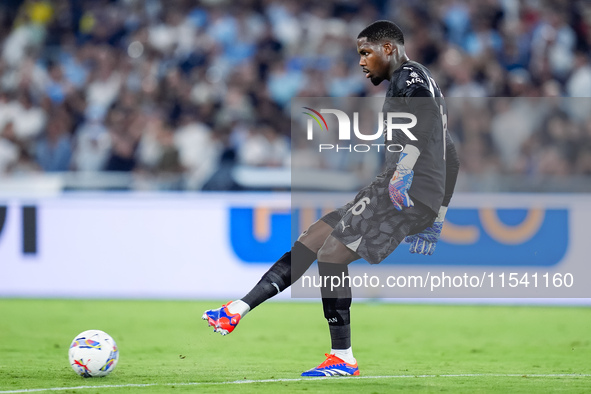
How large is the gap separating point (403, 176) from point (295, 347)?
2.94 metres

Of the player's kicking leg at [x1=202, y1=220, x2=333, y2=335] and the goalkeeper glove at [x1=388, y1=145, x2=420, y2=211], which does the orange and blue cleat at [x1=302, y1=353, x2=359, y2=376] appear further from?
the goalkeeper glove at [x1=388, y1=145, x2=420, y2=211]

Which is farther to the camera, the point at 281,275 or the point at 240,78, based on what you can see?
the point at 240,78

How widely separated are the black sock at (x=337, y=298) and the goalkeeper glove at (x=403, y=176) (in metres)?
0.57

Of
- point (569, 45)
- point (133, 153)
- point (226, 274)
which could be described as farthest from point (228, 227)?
point (569, 45)

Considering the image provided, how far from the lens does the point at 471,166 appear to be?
11.6 metres

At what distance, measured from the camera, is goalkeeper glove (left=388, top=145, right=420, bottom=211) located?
5.67 m

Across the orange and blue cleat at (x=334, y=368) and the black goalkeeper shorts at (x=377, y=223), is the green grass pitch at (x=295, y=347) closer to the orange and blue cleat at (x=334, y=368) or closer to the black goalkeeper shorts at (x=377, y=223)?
the orange and blue cleat at (x=334, y=368)

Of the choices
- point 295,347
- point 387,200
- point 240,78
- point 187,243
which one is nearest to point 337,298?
point 387,200

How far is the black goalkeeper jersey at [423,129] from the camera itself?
5.62m

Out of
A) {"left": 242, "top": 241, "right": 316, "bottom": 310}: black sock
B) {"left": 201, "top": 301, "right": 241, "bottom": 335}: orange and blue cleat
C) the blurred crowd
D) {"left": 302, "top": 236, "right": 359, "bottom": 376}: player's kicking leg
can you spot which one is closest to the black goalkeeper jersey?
{"left": 302, "top": 236, "right": 359, "bottom": 376}: player's kicking leg

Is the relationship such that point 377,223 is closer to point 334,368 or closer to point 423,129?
point 423,129

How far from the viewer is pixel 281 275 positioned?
6.12m

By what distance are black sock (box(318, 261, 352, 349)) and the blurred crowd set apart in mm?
5776

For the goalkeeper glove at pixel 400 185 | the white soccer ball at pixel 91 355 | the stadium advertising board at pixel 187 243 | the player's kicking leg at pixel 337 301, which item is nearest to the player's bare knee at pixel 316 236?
the player's kicking leg at pixel 337 301
